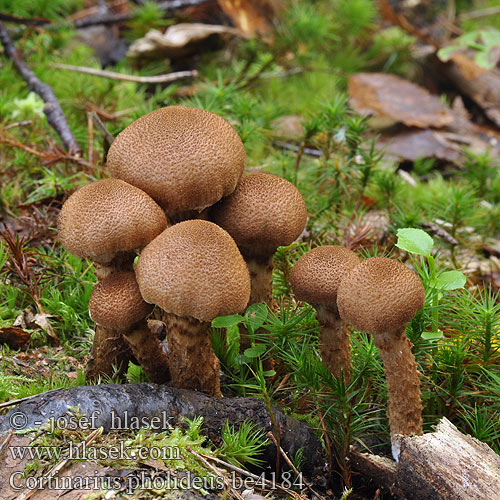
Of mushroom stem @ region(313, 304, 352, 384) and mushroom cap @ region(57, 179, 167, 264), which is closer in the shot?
mushroom cap @ region(57, 179, 167, 264)

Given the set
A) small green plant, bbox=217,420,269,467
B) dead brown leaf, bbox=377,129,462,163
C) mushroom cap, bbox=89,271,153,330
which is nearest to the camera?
small green plant, bbox=217,420,269,467

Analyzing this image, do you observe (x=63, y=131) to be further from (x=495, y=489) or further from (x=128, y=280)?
(x=495, y=489)

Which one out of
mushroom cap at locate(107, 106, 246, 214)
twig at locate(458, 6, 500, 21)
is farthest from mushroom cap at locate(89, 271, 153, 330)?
twig at locate(458, 6, 500, 21)

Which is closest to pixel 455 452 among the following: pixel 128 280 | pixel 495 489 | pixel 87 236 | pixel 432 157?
pixel 495 489

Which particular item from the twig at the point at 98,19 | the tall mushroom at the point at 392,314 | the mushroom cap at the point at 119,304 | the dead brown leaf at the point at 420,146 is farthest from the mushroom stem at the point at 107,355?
the dead brown leaf at the point at 420,146

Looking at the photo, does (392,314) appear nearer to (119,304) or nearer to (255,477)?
(255,477)

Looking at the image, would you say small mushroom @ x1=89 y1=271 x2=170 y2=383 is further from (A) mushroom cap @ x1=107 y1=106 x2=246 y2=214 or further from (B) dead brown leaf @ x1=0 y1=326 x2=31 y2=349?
(B) dead brown leaf @ x1=0 y1=326 x2=31 y2=349
